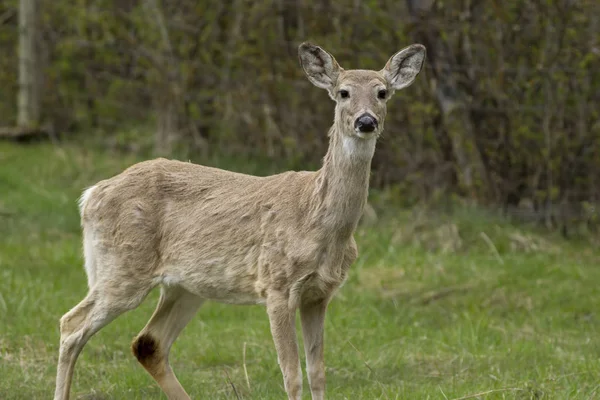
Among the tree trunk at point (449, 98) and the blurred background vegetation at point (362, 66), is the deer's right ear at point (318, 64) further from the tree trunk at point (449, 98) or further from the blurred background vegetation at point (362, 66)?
the tree trunk at point (449, 98)

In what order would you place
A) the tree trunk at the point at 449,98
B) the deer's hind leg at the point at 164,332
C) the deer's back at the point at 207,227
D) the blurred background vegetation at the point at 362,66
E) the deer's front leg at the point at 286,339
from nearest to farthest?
the deer's front leg at the point at 286,339
the deer's back at the point at 207,227
the deer's hind leg at the point at 164,332
the blurred background vegetation at the point at 362,66
the tree trunk at the point at 449,98

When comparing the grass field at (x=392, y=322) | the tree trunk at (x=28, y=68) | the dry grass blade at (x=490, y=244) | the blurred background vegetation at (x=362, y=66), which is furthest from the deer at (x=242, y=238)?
the tree trunk at (x=28, y=68)

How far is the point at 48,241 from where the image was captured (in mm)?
10109

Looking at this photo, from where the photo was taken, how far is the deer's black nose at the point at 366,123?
5.50 metres

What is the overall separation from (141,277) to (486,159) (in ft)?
16.6

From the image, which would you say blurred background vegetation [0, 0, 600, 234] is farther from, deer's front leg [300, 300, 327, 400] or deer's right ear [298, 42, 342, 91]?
deer's front leg [300, 300, 327, 400]

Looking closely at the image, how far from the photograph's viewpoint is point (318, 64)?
604 cm

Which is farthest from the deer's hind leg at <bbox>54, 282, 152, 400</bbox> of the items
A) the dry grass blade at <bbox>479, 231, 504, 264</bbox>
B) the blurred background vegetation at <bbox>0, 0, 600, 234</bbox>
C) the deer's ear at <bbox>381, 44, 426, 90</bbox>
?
the blurred background vegetation at <bbox>0, 0, 600, 234</bbox>

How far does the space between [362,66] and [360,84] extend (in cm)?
495

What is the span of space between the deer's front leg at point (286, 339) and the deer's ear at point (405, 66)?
4.26 ft

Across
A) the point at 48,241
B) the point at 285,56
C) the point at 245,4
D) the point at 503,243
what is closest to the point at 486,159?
the point at 503,243

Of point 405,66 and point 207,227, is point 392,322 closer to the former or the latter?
point 207,227

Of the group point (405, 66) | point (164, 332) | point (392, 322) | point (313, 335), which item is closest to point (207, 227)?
point (164, 332)

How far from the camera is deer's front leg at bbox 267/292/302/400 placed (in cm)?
565
